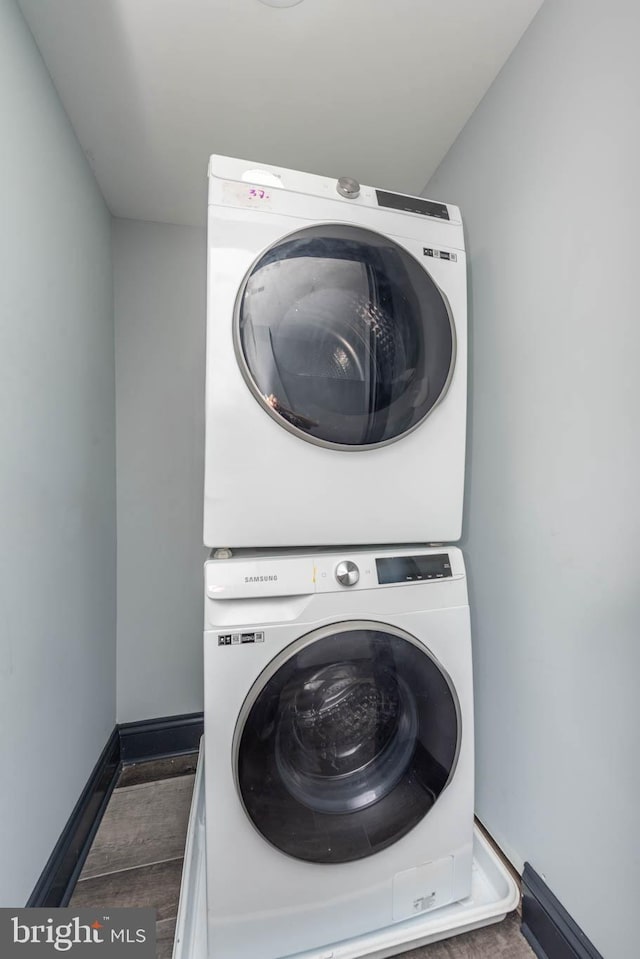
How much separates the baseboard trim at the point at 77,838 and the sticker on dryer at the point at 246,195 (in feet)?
5.36

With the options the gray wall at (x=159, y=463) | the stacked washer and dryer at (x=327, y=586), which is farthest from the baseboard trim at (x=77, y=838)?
the stacked washer and dryer at (x=327, y=586)

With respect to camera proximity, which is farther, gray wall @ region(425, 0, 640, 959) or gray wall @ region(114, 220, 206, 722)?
gray wall @ region(114, 220, 206, 722)

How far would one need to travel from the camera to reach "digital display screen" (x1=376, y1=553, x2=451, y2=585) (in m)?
1.01

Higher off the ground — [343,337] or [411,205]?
[411,205]

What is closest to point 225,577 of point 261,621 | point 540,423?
point 261,621

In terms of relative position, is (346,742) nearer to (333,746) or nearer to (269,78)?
(333,746)

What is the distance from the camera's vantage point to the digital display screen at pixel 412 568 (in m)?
1.01

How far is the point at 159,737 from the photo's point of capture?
1.72m

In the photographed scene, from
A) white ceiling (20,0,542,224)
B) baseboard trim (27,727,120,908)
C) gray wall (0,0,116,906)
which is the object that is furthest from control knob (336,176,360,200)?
baseboard trim (27,727,120,908)

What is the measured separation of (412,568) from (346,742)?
428mm

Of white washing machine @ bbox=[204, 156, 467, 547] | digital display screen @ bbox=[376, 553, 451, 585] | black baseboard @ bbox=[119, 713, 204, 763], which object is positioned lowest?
black baseboard @ bbox=[119, 713, 204, 763]

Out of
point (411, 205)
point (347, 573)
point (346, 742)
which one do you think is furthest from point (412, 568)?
point (411, 205)

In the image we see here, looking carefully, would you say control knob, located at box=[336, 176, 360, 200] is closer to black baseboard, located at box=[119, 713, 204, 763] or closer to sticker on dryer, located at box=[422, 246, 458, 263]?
sticker on dryer, located at box=[422, 246, 458, 263]

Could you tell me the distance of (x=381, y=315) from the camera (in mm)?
1040
